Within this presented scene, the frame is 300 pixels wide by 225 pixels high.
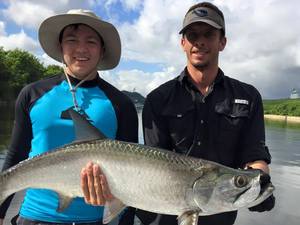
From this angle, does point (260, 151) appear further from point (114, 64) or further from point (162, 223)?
point (114, 64)

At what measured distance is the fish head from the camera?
12.9ft

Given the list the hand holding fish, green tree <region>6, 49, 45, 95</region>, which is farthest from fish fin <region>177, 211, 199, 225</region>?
green tree <region>6, 49, 45, 95</region>

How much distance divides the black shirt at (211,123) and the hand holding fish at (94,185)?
A: 1168 mm

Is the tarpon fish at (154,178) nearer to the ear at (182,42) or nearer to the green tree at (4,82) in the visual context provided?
the ear at (182,42)

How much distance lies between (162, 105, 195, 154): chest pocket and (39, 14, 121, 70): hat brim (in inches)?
39.8

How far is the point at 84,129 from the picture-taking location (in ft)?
13.7

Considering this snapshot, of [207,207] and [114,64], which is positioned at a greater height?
[114,64]

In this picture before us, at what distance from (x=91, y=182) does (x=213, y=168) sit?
3.82 feet

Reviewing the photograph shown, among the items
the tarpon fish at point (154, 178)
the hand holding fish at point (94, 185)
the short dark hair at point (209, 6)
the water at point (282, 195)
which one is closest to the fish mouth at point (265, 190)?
the tarpon fish at point (154, 178)

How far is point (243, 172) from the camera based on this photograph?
13.2 feet

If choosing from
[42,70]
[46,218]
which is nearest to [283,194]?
[46,218]

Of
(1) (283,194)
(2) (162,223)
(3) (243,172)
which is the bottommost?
(1) (283,194)

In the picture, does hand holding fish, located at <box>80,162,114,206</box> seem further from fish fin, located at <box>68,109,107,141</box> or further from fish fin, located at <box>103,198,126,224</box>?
fish fin, located at <box>68,109,107,141</box>

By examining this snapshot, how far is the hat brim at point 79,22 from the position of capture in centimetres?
482
